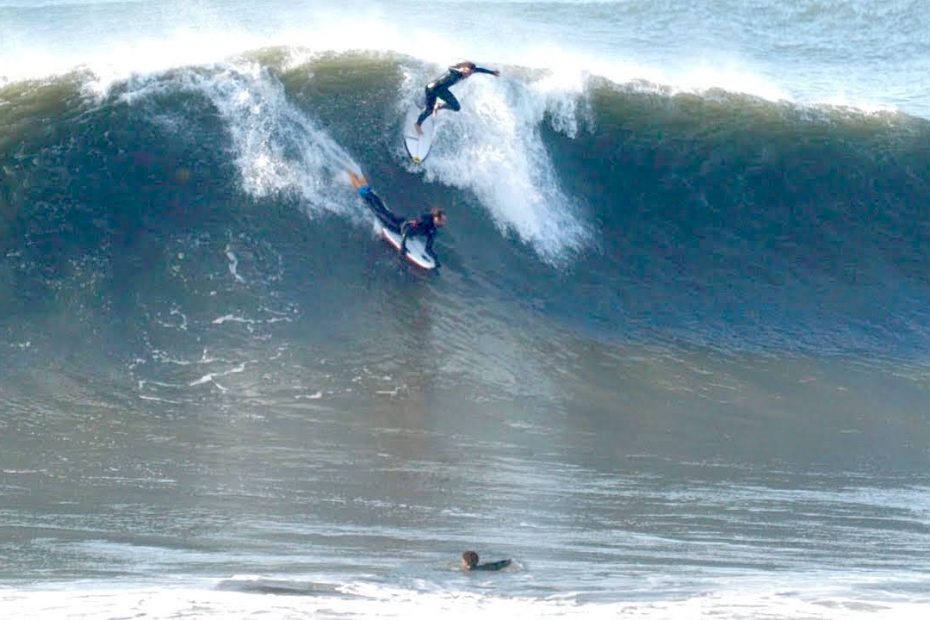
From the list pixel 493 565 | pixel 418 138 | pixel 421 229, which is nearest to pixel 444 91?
pixel 418 138

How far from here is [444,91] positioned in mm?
17719

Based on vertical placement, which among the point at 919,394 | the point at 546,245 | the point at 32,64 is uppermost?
the point at 32,64

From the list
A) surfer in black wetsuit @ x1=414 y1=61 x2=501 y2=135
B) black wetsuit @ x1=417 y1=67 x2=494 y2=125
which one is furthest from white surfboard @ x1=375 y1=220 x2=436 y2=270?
black wetsuit @ x1=417 y1=67 x2=494 y2=125

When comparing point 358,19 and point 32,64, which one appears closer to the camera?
point 32,64

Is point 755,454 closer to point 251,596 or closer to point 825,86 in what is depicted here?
point 251,596

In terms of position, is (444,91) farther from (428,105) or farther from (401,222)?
(401,222)

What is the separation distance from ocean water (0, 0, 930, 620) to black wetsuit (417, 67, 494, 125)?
1.71ft

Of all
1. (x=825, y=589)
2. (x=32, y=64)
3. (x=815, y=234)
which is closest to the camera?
(x=825, y=589)

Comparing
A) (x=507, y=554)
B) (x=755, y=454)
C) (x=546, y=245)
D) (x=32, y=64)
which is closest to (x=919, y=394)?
(x=755, y=454)

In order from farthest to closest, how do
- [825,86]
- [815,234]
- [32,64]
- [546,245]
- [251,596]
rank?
[825,86], [32,64], [815,234], [546,245], [251,596]

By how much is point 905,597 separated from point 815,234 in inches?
363

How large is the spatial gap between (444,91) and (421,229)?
2.38 m

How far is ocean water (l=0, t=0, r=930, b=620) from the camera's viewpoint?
1094 centimetres

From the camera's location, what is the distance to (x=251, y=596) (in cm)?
976
